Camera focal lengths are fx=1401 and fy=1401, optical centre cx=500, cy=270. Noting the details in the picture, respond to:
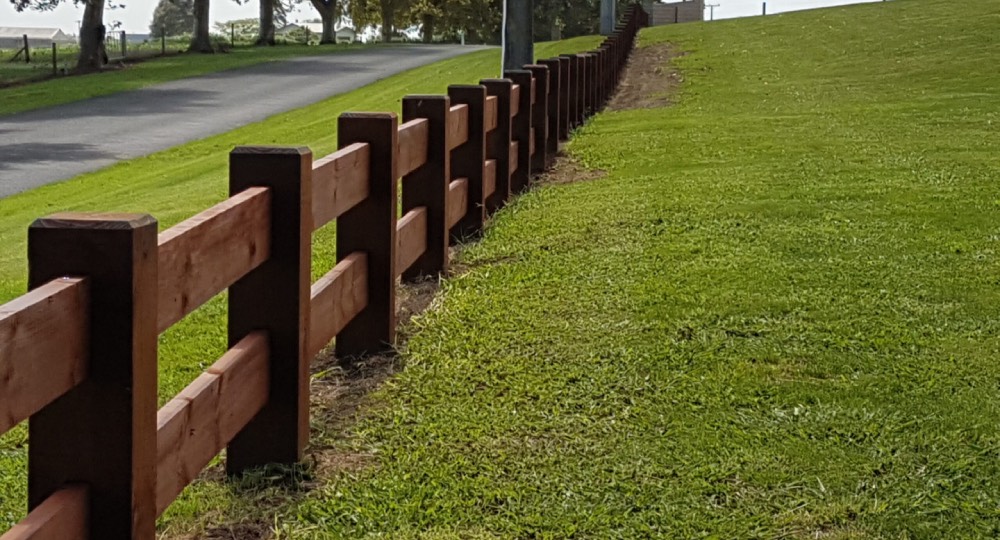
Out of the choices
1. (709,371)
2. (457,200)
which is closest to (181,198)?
(457,200)

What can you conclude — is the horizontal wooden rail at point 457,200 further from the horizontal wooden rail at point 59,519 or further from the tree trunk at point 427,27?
the tree trunk at point 427,27

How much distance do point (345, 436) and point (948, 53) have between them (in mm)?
24729

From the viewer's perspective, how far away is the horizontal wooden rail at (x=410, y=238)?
267 inches

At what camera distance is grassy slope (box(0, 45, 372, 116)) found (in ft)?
100

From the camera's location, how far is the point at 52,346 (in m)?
2.85

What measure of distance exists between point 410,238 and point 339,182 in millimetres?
1800

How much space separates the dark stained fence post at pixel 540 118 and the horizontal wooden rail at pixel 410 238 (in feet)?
16.8

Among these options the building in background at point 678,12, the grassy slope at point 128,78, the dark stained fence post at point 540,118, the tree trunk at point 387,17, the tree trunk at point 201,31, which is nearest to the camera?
the dark stained fence post at point 540,118

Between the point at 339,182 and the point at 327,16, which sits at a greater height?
the point at 327,16

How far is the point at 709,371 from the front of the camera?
5609 mm

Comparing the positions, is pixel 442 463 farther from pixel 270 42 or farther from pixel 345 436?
pixel 270 42

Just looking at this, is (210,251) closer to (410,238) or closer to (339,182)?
(339,182)

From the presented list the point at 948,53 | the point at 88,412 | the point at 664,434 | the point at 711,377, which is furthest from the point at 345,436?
the point at 948,53

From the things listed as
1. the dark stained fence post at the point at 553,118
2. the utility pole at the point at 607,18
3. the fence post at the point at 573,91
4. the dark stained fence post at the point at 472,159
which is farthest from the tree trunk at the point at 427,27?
the dark stained fence post at the point at 472,159
